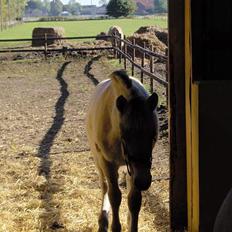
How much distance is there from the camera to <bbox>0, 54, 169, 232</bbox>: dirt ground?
15.9 ft

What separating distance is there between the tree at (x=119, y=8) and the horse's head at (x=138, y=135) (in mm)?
66456

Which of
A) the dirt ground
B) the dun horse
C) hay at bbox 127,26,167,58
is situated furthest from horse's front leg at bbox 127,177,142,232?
hay at bbox 127,26,167,58

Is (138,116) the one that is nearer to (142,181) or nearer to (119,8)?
(142,181)

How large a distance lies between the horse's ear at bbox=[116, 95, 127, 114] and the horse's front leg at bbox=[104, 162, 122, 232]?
2.28 ft

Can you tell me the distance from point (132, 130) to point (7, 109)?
784cm

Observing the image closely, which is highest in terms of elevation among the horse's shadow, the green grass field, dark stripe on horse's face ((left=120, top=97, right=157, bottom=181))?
dark stripe on horse's face ((left=120, top=97, right=157, bottom=181))

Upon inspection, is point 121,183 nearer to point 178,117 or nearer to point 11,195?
point 11,195

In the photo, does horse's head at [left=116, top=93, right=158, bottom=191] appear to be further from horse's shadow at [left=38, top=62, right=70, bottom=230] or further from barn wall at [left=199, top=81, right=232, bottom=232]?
horse's shadow at [left=38, top=62, right=70, bottom=230]

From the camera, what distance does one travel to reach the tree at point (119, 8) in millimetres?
69000

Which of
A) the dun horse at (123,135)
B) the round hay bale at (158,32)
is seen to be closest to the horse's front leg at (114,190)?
the dun horse at (123,135)

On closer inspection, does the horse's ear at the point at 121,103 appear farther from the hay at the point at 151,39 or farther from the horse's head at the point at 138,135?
the hay at the point at 151,39

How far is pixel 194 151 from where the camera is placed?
12.6 ft

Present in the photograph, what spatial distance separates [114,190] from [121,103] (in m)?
0.89

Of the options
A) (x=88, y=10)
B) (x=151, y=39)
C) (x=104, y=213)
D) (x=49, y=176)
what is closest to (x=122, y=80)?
(x=104, y=213)
